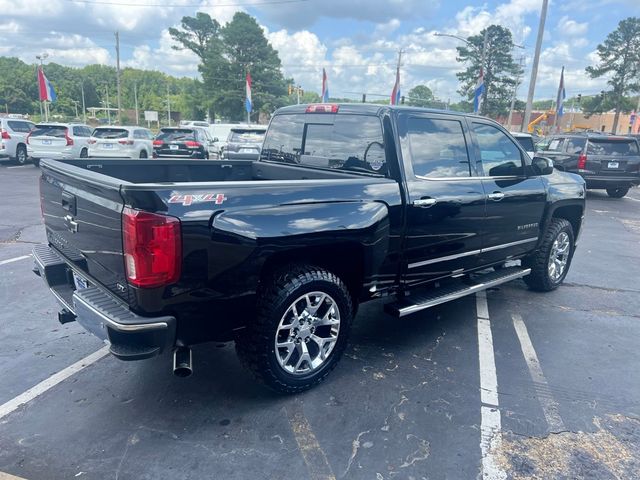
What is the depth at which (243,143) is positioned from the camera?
17.0 meters

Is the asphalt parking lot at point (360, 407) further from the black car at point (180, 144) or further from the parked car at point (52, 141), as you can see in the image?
the black car at point (180, 144)

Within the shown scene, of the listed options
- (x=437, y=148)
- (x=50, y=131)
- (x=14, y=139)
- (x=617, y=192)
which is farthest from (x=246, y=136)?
(x=437, y=148)

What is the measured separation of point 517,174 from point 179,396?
3815mm

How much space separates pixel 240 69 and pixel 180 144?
39275 millimetres

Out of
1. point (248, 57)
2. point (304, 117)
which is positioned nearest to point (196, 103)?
point (248, 57)

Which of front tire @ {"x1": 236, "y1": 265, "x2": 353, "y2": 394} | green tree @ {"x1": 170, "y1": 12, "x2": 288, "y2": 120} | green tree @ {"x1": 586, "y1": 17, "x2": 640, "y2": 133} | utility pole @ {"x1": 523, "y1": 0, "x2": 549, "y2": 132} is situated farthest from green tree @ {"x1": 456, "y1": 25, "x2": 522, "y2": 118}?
front tire @ {"x1": 236, "y1": 265, "x2": 353, "y2": 394}

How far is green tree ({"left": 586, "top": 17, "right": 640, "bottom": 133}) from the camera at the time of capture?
155 ft

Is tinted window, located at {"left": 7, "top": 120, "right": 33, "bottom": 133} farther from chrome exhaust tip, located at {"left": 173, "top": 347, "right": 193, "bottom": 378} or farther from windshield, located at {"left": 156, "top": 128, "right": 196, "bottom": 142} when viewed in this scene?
chrome exhaust tip, located at {"left": 173, "top": 347, "right": 193, "bottom": 378}

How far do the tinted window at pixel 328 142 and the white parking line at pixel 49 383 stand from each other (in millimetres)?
2407

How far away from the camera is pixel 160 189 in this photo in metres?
2.53

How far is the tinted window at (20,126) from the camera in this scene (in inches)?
709

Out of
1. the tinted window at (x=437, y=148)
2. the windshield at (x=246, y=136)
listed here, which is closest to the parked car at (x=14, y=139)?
the windshield at (x=246, y=136)

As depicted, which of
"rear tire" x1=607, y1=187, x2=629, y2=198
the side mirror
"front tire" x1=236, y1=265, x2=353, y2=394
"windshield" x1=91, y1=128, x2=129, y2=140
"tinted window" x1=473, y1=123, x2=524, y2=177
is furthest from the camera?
"windshield" x1=91, y1=128, x2=129, y2=140

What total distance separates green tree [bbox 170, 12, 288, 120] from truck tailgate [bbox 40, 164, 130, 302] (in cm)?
5197
